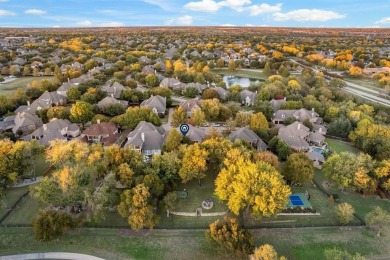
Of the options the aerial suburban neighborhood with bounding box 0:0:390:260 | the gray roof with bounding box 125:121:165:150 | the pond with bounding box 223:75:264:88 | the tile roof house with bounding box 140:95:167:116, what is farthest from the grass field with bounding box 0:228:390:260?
the pond with bounding box 223:75:264:88

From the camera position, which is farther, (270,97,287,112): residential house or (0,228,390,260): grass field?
(270,97,287,112): residential house

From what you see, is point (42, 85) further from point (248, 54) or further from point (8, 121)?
point (248, 54)

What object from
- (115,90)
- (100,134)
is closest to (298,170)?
(100,134)

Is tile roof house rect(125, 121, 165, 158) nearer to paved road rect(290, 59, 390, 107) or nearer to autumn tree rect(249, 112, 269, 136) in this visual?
autumn tree rect(249, 112, 269, 136)

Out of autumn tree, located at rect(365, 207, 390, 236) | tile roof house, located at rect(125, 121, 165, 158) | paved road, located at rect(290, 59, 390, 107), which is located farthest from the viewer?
paved road, located at rect(290, 59, 390, 107)

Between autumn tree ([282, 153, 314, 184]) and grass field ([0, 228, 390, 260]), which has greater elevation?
autumn tree ([282, 153, 314, 184])

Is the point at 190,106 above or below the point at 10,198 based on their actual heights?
above

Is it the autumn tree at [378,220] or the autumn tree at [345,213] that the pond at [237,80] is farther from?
the autumn tree at [378,220]

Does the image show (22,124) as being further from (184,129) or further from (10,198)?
(184,129)
